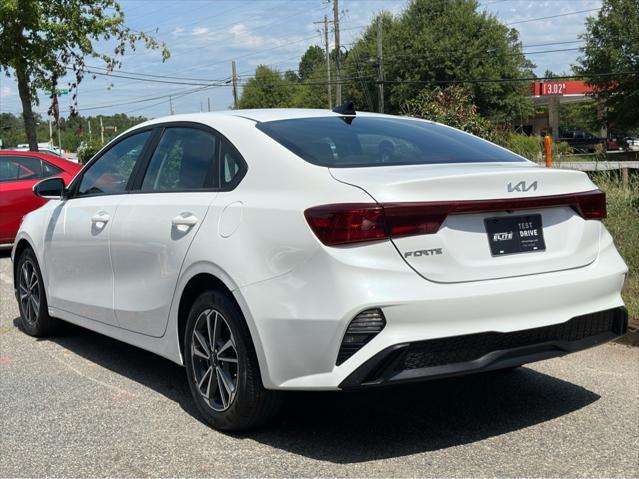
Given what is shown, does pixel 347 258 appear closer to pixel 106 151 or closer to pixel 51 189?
pixel 106 151

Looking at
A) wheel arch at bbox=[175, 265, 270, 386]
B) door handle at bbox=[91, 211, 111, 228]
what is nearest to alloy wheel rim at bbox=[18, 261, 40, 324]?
door handle at bbox=[91, 211, 111, 228]

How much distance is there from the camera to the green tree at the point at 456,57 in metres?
55.8

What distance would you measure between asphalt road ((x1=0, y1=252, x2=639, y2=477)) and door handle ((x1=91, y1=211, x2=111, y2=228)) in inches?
39.6

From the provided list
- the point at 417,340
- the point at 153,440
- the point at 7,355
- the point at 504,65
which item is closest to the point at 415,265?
the point at 417,340

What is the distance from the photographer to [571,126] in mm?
111750

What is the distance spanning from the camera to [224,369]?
13.1 ft

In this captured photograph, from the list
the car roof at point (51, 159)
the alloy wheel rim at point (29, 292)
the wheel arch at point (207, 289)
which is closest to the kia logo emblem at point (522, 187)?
the wheel arch at point (207, 289)

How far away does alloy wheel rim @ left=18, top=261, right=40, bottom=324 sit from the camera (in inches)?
247

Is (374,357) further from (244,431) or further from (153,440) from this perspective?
(153,440)

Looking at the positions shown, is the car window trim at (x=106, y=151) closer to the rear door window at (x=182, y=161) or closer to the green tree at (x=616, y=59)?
the rear door window at (x=182, y=161)

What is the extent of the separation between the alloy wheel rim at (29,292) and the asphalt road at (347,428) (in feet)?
3.27

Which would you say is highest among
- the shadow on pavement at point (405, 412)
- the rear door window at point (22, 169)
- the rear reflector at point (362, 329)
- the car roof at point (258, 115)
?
the car roof at point (258, 115)

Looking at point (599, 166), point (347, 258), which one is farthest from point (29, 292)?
point (599, 166)

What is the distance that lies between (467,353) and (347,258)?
692 mm
